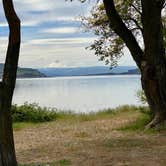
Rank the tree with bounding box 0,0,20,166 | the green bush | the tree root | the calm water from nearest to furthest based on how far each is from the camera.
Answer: the tree with bounding box 0,0,20,166 → the tree root → the green bush → the calm water

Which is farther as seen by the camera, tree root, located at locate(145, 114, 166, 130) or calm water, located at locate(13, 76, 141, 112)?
calm water, located at locate(13, 76, 141, 112)

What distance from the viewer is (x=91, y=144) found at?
13.8 m

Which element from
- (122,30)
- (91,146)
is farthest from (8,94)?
(122,30)

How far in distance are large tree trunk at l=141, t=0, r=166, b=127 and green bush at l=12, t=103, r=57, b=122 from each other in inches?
276

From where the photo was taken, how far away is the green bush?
2247cm

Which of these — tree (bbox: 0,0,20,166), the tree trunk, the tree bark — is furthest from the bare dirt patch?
tree (bbox: 0,0,20,166)

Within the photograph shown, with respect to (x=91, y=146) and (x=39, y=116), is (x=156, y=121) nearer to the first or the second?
(x=91, y=146)

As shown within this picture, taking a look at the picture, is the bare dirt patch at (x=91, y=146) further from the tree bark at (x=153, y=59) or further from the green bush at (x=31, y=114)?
the green bush at (x=31, y=114)

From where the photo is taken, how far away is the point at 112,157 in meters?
11.6

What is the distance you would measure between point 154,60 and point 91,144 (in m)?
3.85

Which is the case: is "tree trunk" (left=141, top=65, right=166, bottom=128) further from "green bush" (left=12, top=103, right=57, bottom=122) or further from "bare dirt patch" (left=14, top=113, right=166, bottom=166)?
"green bush" (left=12, top=103, right=57, bottom=122)

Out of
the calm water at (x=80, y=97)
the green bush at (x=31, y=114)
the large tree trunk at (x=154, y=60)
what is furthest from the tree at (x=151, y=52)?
the calm water at (x=80, y=97)

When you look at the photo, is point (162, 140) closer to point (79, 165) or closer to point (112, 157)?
point (112, 157)

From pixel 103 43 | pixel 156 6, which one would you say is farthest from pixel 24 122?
pixel 156 6
